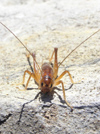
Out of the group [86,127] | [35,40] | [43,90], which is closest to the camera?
[86,127]

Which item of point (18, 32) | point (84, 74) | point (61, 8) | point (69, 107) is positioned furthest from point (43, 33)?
point (69, 107)

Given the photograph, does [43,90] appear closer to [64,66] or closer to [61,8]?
[64,66]

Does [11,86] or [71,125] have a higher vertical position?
[11,86]

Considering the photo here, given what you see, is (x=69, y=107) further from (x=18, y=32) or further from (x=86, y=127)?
(x=18, y=32)

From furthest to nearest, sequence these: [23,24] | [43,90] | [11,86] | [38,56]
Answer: [23,24] < [38,56] < [11,86] < [43,90]

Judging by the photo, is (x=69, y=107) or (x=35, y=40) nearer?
(x=69, y=107)

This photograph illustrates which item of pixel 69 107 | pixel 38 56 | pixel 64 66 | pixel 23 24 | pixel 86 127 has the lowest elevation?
pixel 86 127
